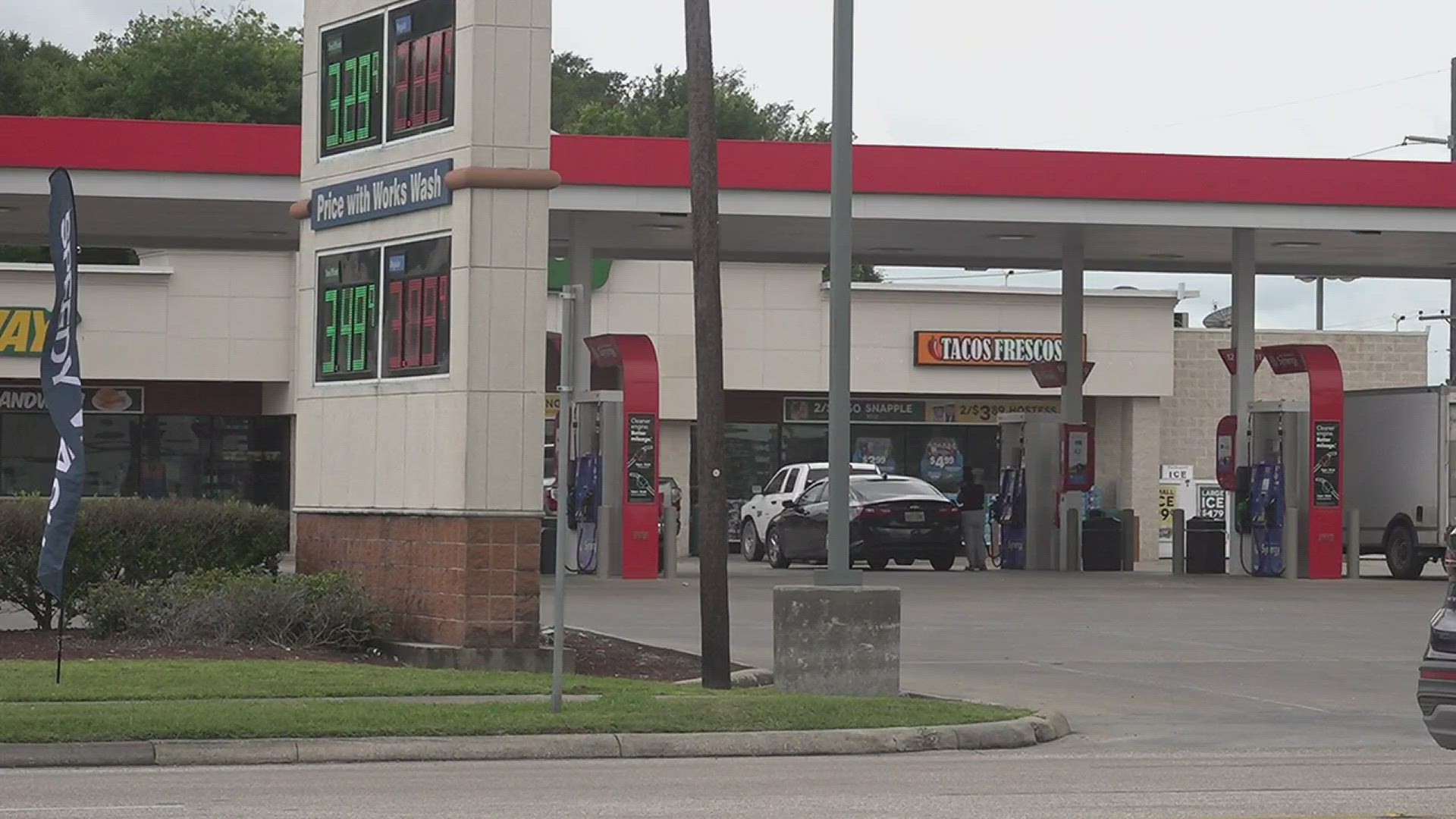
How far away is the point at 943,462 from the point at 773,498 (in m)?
9.95

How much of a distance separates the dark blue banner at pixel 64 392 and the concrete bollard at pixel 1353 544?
927 inches

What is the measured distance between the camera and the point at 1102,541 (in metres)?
36.6

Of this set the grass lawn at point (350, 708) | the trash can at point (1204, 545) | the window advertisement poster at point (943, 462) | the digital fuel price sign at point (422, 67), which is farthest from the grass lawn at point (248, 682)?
the window advertisement poster at point (943, 462)

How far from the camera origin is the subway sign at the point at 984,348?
46.6 metres

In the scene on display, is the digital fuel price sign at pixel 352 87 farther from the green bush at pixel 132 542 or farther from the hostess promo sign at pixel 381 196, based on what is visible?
the green bush at pixel 132 542

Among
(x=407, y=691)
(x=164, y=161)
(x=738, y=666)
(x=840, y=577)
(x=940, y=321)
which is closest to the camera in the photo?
(x=407, y=691)

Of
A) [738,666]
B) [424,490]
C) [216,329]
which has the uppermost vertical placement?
[216,329]

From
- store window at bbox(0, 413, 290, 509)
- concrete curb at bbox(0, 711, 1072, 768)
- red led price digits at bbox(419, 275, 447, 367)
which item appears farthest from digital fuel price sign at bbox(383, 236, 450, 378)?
store window at bbox(0, 413, 290, 509)

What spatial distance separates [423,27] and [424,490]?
3.89 m

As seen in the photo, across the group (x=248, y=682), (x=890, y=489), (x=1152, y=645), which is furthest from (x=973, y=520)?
(x=248, y=682)

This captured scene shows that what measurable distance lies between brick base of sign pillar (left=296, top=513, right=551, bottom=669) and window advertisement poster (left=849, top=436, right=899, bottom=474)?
29.7m

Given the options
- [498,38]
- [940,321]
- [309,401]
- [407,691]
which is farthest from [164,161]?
[940,321]

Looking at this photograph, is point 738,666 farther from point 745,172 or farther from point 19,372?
point 19,372

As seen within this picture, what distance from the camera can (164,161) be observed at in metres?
29.6
